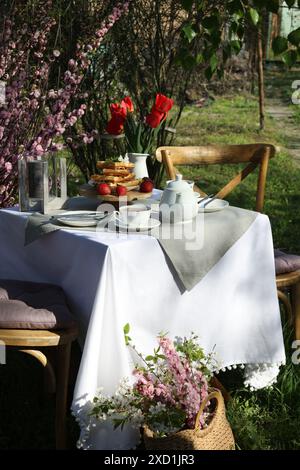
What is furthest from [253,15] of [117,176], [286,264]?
[286,264]

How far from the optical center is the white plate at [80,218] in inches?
124

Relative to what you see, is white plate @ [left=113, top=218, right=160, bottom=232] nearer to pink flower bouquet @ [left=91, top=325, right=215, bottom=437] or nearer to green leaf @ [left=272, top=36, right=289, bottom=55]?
pink flower bouquet @ [left=91, top=325, right=215, bottom=437]

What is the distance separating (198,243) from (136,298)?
1.15ft

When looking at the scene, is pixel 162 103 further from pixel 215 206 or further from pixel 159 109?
pixel 215 206

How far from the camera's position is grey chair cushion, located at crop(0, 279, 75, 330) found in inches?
115

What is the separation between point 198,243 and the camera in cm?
312

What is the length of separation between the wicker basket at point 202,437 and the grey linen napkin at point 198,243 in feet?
1.62

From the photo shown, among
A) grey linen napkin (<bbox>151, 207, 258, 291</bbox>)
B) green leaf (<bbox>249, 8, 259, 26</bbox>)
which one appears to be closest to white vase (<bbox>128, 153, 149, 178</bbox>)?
grey linen napkin (<bbox>151, 207, 258, 291</bbox>)

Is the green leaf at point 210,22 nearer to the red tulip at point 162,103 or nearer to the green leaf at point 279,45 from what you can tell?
the green leaf at point 279,45

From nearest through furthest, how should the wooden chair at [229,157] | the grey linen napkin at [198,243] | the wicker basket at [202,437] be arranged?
the wicker basket at [202,437]
the grey linen napkin at [198,243]
the wooden chair at [229,157]

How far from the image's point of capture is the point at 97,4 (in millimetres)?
5898

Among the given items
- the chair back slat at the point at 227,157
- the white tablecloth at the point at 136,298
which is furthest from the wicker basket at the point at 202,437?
the chair back slat at the point at 227,157
